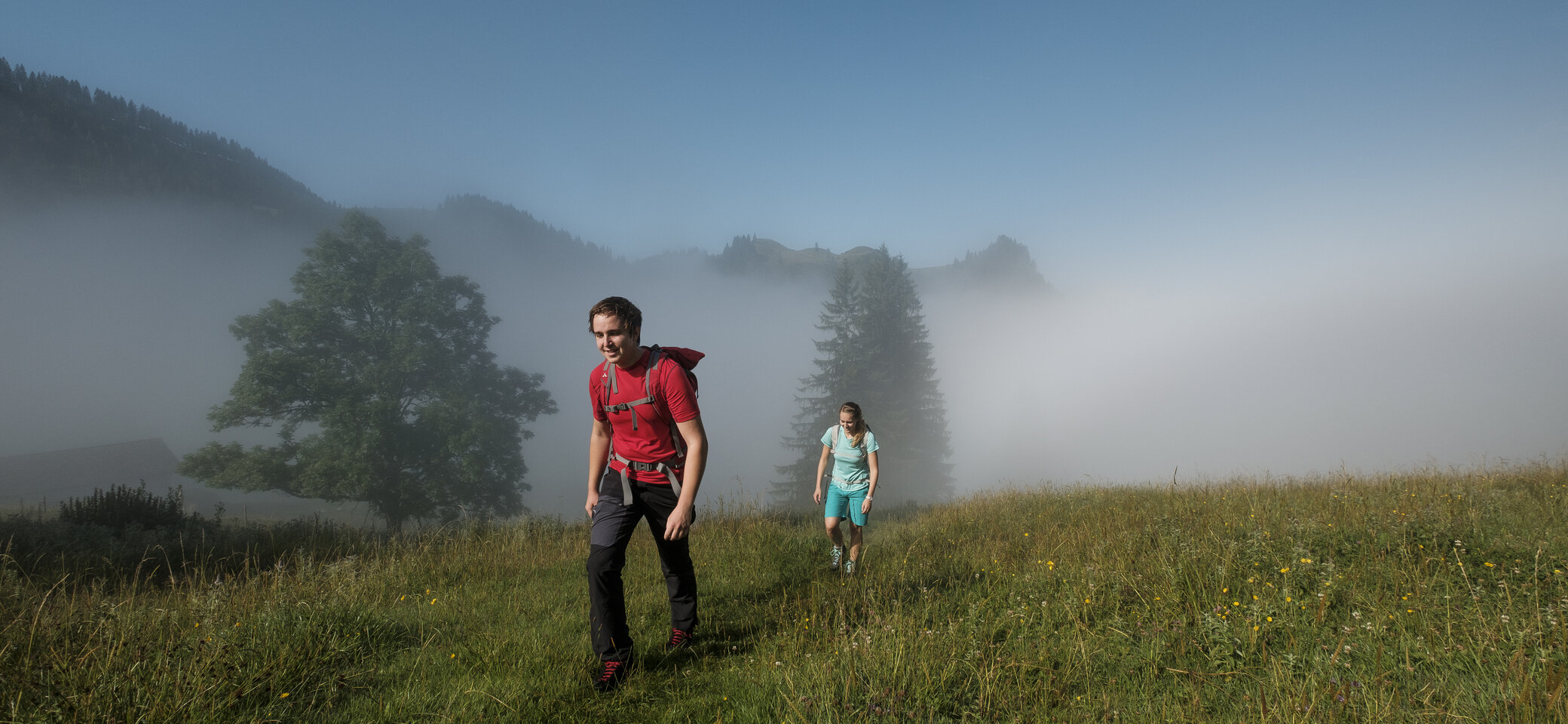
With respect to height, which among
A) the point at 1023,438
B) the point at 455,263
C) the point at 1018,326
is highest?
the point at 455,263


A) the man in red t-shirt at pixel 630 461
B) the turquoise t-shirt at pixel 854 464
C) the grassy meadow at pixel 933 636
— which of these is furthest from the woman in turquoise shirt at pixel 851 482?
the man in red t-shirt at pixel 630 461

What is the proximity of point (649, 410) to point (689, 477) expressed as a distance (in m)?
0.51

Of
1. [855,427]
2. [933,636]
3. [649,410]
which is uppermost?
[649,410]

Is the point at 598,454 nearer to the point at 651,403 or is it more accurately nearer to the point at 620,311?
the point at 651,403

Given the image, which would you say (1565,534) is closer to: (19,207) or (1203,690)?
(1203,690)

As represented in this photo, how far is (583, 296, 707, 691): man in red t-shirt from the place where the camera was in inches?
137

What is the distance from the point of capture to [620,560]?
12.0 feet

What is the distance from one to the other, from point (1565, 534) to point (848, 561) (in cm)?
609

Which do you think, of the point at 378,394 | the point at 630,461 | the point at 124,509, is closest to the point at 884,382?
the point at 378,394

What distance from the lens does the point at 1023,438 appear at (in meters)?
117

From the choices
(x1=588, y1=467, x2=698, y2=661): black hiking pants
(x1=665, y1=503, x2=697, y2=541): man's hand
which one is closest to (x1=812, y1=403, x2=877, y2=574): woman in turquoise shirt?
(x1=588, y1=467, x2=698, y2=661): black hiking pants

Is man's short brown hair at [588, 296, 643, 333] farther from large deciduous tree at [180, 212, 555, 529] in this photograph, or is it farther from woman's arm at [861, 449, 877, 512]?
large deciduous tree at [180, 212, 555, 529]

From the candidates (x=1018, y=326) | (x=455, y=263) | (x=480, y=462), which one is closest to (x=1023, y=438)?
(x=1018, y=326)

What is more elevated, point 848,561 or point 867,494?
point 867,494
